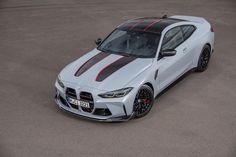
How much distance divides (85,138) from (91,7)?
1141cm

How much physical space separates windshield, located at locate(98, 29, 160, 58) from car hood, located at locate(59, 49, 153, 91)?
0.20 metres

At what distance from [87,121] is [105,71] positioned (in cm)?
102

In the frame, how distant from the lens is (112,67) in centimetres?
752

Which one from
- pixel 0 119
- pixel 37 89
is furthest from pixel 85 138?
pixel 37 89

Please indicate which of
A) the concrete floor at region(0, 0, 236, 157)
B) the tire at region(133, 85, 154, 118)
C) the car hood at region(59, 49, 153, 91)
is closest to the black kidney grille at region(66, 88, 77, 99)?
the car hood at region(59, 49, 153, 91)

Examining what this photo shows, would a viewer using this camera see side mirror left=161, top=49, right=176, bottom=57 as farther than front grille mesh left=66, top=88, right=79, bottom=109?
Yes

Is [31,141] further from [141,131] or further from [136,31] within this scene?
[136,31]

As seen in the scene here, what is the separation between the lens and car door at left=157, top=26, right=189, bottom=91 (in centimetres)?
780

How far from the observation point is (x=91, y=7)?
680 inches

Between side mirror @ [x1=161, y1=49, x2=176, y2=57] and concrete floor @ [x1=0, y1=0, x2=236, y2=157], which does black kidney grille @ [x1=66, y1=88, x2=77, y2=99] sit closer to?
concrete floor @ [x1=0, y1=0, x2=236, y2=157]

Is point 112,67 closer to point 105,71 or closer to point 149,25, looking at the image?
point 105,71

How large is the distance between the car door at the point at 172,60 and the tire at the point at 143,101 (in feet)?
1.47

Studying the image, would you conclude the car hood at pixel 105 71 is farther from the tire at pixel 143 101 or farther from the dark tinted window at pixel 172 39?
the dark tinted window at pixel 172 39

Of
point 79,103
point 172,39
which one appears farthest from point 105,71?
point 172,39
